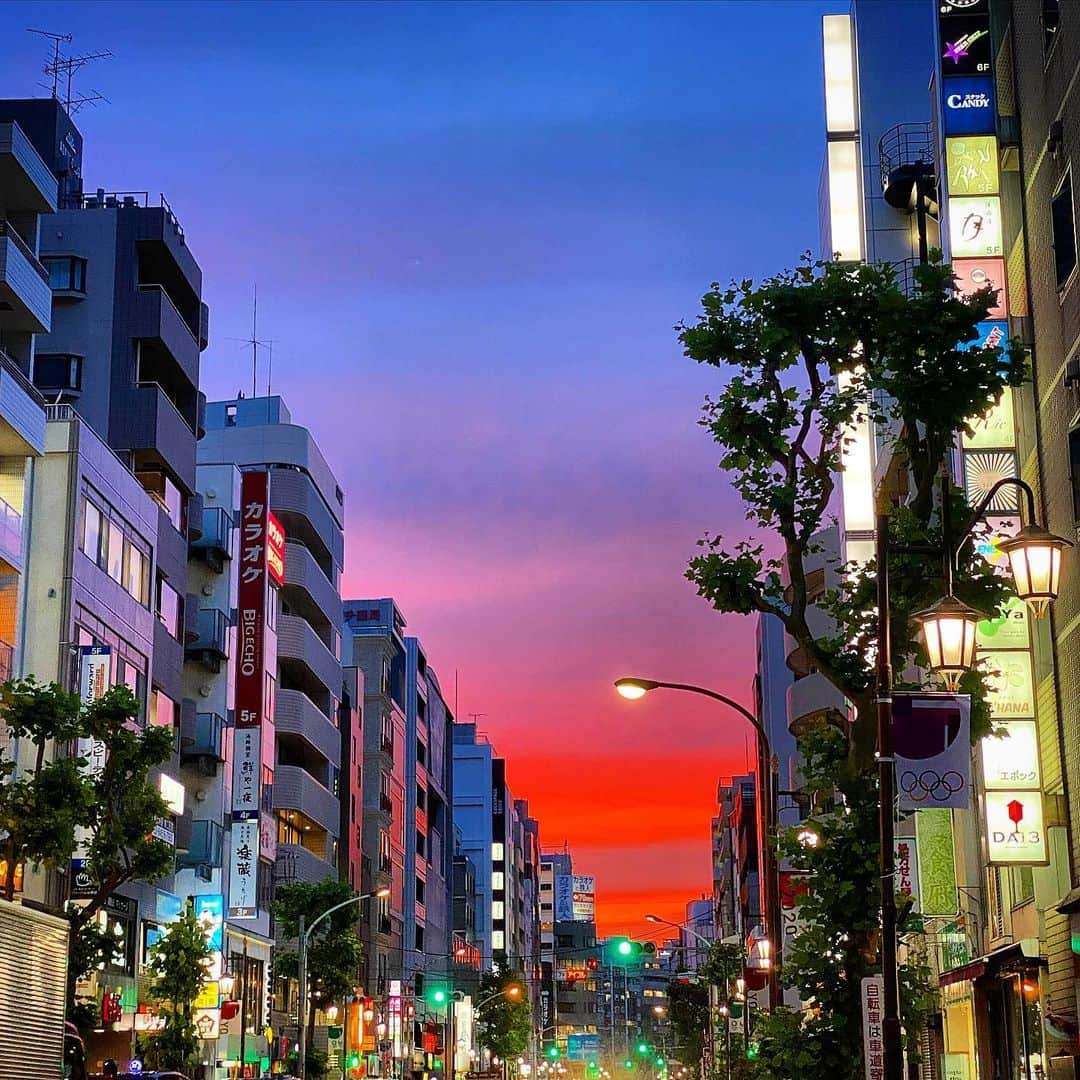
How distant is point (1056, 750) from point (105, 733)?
2107cm

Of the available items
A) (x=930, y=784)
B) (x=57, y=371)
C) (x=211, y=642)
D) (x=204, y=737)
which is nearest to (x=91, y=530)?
(x=57, y=371)

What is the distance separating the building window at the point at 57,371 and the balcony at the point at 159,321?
8.47 ft

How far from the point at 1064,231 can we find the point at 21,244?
33859 mm

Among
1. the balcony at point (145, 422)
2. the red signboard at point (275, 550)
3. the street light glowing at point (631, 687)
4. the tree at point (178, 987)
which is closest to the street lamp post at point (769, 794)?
the street light glowing at point (631, 687)

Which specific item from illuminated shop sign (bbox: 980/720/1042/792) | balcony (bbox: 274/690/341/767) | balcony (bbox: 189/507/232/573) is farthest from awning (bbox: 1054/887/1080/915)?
balcony (bbox: 274/690/341/767)

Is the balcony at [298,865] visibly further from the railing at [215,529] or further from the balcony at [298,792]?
the railing at [215,529]

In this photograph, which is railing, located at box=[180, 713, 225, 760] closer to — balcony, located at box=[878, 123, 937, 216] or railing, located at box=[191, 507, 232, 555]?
railing, located at box=[191, 507, 232, 555]

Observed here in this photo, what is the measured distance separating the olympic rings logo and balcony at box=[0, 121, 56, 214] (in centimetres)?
4141

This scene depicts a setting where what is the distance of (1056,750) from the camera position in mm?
30078

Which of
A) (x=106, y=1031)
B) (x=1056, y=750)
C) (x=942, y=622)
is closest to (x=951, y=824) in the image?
(x=1056, y=750)

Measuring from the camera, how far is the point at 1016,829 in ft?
97.9

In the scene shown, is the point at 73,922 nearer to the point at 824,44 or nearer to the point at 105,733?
the point at 105,733

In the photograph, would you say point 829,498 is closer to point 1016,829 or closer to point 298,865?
point 1016,829

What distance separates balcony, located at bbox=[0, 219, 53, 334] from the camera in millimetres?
51562
